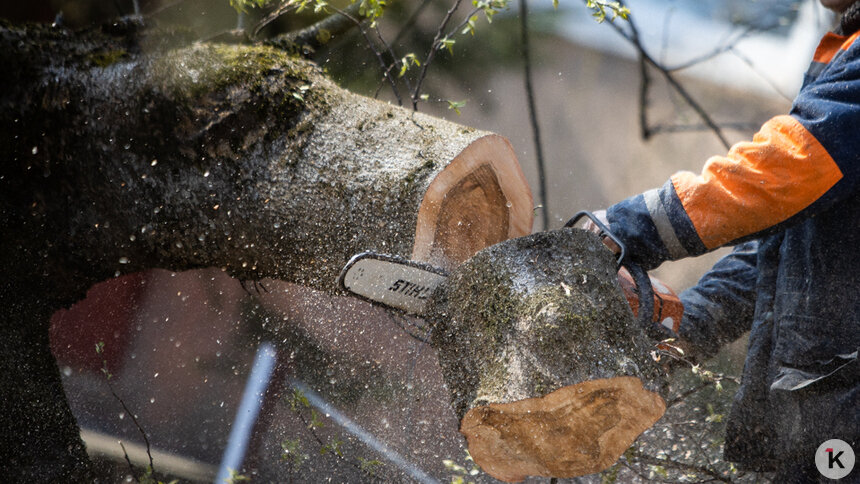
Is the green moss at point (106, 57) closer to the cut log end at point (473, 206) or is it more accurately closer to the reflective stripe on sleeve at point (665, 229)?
the cut log end at point (473, 206)

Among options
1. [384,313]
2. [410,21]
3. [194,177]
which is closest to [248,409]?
[384,313]

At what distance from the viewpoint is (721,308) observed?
6.52ft

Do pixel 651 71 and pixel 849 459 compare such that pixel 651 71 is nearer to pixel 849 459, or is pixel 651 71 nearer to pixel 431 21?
pixel 431 21

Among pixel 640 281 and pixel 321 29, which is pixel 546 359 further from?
pixel 321 29

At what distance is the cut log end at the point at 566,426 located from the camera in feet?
3.75

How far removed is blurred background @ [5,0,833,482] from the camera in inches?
112

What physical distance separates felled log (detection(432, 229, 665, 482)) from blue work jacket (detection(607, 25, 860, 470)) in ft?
0.73

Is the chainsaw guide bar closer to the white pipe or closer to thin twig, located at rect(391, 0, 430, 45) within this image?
the white pipe

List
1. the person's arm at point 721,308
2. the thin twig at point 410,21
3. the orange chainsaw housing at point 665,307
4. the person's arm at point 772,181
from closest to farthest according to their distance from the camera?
the person's arm at point 772,181, the orange chainsaw housing at point 665,307, the person's arm at point 721,308, the thin twig at point 410,21

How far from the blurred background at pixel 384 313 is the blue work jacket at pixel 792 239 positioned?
1.07 metres

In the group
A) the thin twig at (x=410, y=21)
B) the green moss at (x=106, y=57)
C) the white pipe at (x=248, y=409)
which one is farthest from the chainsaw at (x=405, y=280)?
the thin twig at (x=410, y=21)

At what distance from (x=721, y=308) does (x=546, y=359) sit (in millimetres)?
1166

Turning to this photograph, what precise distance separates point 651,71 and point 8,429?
14.2 feet

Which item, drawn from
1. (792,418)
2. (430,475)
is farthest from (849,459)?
(430,475)
